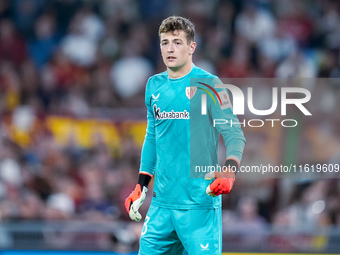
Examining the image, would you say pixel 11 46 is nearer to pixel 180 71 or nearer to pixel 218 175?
pixel 180 71

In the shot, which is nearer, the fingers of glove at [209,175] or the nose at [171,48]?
the fingers of glove at [209,175]

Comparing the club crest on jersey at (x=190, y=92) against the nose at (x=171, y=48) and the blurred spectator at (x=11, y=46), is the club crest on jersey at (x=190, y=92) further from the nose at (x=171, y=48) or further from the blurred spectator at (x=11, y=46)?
the blurred spectator at (x=11, y=46)

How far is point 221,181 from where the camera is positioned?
3760 millimetres

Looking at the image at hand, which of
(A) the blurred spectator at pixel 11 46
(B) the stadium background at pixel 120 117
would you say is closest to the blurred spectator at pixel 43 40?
(B) the stadium background at pixel 120 117

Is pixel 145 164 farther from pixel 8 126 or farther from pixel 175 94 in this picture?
pixel 8 126

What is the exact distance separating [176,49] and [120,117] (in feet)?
13.3

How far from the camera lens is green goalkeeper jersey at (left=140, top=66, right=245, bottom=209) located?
161 inches

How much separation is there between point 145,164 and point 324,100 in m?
3.84

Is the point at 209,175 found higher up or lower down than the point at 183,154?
lower down

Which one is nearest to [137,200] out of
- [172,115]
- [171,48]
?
[172,115]

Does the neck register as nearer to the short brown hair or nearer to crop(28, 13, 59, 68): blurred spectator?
the short brown hair

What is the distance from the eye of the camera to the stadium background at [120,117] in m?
6.87

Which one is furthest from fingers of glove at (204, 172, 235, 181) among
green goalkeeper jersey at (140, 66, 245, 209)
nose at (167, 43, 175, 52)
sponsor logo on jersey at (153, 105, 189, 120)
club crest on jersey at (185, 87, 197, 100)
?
nose at (167, 43, 175, 52)

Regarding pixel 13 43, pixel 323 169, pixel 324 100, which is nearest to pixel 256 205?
pixel 323 169
